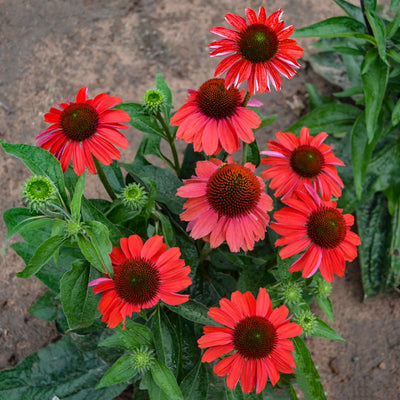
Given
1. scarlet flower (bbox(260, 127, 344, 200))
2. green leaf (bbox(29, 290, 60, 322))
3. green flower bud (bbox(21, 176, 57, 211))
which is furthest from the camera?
green leaf (bbox(29, 290, 60, 322))

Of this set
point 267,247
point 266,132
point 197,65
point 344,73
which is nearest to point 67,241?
point 267,247

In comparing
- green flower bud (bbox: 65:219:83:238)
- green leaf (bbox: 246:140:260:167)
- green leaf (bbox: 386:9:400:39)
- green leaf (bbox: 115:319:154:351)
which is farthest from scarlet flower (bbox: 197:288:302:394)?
green leaf (bbox: 386:9:400:39)

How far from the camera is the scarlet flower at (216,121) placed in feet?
4.76

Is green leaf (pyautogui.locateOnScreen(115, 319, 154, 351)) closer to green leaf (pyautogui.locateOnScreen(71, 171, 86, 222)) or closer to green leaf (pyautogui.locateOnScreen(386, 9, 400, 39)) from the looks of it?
green leaf (pyautogui.locateOnScreen(71, 171, 86, 222))

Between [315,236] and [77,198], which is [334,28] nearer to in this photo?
[315,236]

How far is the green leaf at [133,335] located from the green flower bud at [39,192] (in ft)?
1.58

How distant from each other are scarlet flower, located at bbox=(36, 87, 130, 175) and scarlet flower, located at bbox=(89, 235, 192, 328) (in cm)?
27

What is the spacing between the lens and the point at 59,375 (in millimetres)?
2004

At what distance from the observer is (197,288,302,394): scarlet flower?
4.58ft

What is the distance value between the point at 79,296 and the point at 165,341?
0.35m

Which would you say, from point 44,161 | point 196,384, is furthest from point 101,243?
point 196,384

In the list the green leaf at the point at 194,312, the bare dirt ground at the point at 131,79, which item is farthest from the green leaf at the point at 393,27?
the green leaf at the point at 194,312

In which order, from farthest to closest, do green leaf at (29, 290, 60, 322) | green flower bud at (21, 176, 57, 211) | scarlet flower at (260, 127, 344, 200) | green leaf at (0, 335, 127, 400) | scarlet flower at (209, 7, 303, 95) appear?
green leaf at (29, 290, 60, 322)
green leaf at (0, 335, 127, 400)
scarlet flower at (260, 127, 344, 200)
scarlet flower at (209, 7, 303, 95)
green flower bud at (21, 176, 57, 211)

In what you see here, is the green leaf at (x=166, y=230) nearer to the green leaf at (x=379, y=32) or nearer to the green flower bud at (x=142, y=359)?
the green flower bud at (x=142, y=359)
